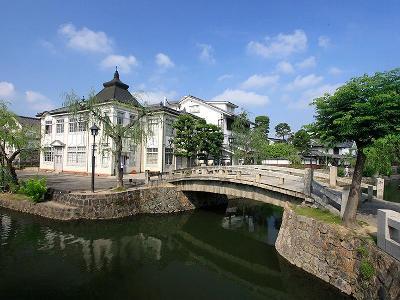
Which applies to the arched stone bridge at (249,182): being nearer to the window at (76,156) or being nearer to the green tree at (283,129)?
the window at (76,156)

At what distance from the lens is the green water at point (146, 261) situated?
11625 mm

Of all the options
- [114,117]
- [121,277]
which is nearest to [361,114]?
[121,277]

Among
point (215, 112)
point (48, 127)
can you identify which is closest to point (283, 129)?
point (215, 112)

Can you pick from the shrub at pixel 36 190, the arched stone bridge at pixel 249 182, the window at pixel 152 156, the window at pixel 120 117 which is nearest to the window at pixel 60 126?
the window at pixel 120 117

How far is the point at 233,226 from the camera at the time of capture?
2241cm

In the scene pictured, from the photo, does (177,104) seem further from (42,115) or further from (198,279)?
(198,279)

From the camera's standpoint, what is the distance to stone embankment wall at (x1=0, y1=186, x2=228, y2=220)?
21516 mm

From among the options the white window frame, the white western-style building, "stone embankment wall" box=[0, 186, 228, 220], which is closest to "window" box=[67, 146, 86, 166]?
the white western-style building

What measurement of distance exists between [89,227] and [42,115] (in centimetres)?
3231

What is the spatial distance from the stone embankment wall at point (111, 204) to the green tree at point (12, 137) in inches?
134

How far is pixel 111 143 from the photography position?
3709 cm

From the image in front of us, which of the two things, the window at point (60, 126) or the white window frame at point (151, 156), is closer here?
the white window frame at point (151, 156)

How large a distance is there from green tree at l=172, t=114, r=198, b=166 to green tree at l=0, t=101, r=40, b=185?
559 inches

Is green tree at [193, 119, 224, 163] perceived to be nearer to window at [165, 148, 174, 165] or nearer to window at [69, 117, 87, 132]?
window at [165, 148, 174, 165]
